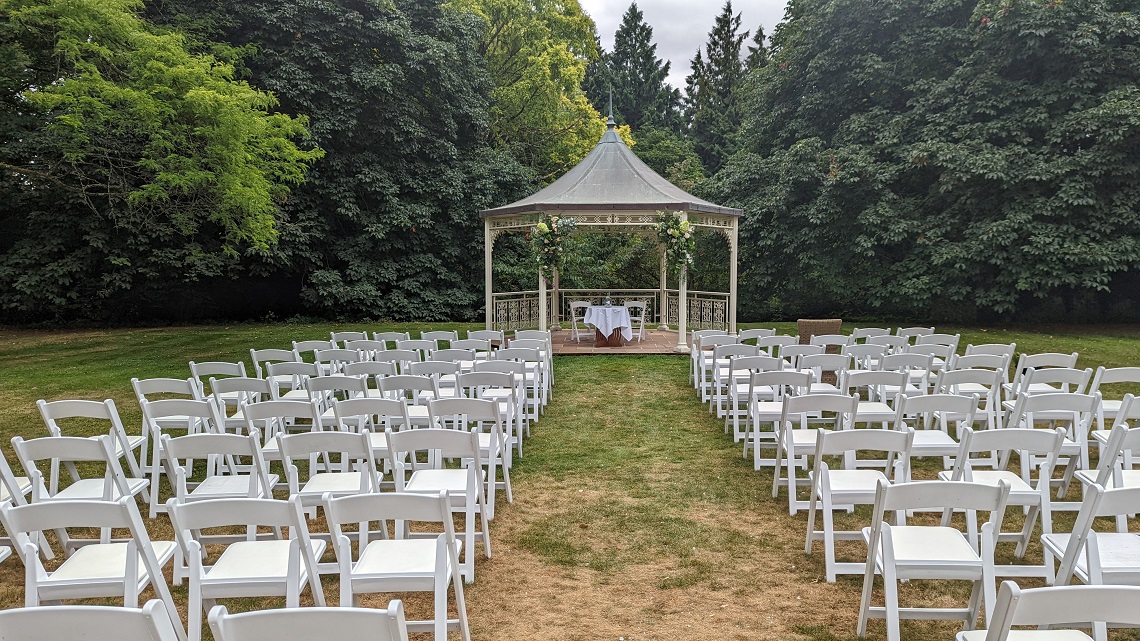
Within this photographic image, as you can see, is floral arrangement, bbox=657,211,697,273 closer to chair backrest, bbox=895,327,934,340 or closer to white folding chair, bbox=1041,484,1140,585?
chair backrest, bbox=895,327,934,340

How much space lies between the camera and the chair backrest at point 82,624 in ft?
6.49

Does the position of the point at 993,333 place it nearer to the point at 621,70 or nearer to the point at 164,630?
the point at 164,630

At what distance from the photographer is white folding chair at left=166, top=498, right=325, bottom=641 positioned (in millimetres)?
2953

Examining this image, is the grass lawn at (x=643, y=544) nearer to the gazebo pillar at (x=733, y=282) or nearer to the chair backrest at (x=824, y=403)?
the chair backrest at (x=824, y=403)

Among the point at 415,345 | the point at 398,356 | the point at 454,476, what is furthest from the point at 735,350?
the point at 454,476

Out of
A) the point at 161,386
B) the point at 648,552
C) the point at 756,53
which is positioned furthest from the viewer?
the point at 756,53

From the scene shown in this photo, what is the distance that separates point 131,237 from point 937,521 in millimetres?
21927

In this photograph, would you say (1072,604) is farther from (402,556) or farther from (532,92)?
(532,92)

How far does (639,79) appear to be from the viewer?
1897 inches

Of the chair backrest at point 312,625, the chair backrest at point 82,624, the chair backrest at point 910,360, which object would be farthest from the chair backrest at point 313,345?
the chair backrest at point 312,625

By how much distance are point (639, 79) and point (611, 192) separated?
35535 millimetres

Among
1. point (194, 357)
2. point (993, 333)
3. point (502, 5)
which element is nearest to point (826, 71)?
point (993, 333)

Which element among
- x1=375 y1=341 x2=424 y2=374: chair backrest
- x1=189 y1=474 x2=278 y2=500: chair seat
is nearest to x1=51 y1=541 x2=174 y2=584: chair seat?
x1=189 y1=474 x2=278 y2=500: chair seat

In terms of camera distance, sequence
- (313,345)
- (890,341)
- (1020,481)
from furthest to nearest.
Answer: (890,341), (313,345), (1020,481)
